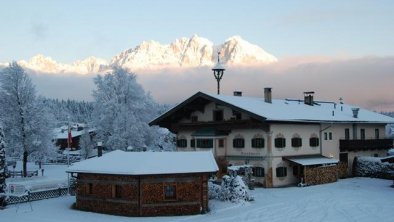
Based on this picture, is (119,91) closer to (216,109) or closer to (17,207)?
(216,109)

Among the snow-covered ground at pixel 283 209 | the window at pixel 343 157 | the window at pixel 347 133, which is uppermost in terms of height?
the window at pixel 347 133

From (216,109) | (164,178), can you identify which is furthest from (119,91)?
(164,178)

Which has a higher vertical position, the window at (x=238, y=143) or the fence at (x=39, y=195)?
the window at (x=238, y=143)

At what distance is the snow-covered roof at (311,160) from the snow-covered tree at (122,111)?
18577 mm

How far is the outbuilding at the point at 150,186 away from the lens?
25.6 m

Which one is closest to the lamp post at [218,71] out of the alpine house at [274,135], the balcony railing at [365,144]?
the alpine house at [274,135]

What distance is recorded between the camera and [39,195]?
32.2 m

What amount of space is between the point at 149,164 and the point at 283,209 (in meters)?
8.24

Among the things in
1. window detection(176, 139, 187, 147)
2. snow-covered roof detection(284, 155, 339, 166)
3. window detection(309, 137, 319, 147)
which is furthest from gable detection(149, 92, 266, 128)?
window detection(309, 137, 319, 147)

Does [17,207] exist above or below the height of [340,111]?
below

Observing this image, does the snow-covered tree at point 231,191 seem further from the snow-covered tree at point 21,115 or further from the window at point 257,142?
the snow-covered tree at point 21,115

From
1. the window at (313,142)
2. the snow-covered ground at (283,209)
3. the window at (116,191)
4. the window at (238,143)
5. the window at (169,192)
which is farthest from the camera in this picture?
the window at (313,142)

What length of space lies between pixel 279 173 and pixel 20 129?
24.7 m

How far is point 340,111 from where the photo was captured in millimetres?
48781
